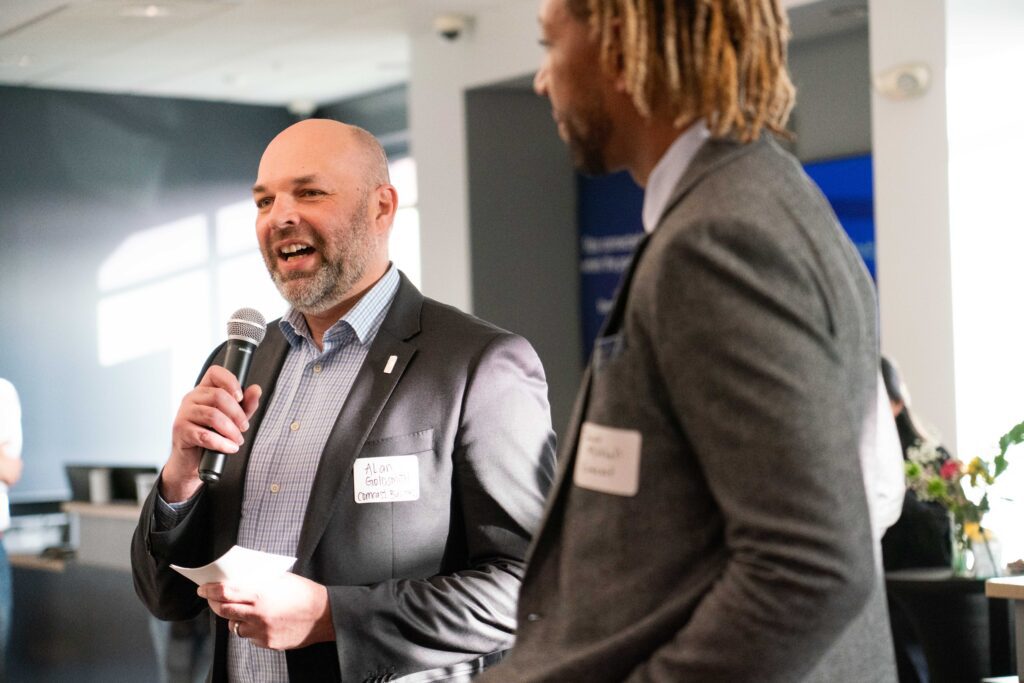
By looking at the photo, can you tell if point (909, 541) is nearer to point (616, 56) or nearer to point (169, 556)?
point (169, 556)

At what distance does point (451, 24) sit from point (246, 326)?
20.4ft

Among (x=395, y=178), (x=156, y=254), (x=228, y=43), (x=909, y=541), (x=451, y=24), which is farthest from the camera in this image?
(x=156, y=254)

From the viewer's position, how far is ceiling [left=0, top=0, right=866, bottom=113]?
→ 7.72 m

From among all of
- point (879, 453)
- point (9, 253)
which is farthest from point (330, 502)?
point (9, 253)

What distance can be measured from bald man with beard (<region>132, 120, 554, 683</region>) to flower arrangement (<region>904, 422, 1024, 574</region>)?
7.72 feet

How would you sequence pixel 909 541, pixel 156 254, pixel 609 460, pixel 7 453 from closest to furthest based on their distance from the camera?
pixel 609 460 < pixel 909 541 < pixel 7 453 < pixel 156 254

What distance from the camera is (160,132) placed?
10633 millimetres

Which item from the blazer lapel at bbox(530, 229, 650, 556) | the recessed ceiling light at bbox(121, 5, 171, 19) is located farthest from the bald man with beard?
the recessed ceiling light at bbox(121, 5, 171, 19)

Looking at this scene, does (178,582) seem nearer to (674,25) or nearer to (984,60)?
(674,25)

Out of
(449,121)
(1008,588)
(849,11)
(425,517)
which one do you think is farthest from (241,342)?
(449,121)

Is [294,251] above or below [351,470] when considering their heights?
above

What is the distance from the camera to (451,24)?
8.03 metres

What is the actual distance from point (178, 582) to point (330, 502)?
0.37m

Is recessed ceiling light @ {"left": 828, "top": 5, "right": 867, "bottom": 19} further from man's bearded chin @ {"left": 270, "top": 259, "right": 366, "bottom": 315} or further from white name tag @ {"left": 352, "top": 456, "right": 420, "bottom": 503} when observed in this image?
white name tag @ {"left": 352, "top": 456, "right": 420, "bottom": 503}
